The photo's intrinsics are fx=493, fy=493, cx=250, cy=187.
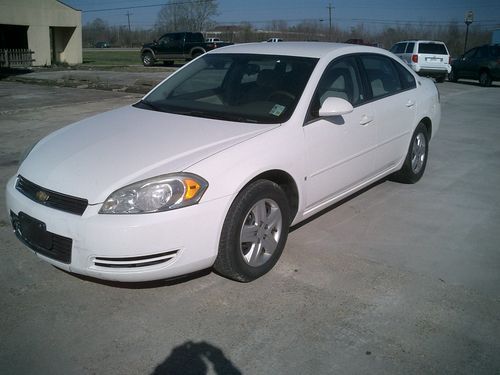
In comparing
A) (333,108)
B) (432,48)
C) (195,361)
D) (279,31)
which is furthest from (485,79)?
(279,31)

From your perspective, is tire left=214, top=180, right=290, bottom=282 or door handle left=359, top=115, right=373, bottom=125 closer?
tire left=214, top=180, right=290, bottom=282

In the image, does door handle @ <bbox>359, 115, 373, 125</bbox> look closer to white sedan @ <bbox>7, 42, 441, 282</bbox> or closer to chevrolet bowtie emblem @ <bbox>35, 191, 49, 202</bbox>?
white sedan @ <bbox>7, 42, 441, 282</bbox>

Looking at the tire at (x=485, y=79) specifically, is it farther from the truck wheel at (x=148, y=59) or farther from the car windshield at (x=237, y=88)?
the car windshield at (x=237, y=88)

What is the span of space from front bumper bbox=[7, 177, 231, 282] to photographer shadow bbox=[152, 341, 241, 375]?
489 millimetres

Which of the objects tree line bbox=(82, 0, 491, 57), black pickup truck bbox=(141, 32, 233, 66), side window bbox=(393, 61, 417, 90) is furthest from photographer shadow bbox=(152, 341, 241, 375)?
tree line bbox=(82, 0, 491, 57)

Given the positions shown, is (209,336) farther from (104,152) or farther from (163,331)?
(104,152)

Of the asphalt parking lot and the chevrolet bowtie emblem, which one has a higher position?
the chevrolet bowtie emblem

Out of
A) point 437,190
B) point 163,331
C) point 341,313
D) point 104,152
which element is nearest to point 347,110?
point 341,313

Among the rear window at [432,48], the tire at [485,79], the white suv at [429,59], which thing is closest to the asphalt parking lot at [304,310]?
the white suv at [429,59]

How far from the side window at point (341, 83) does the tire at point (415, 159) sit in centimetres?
138

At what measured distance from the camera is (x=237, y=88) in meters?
4.24

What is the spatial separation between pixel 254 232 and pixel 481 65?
64.2 feet

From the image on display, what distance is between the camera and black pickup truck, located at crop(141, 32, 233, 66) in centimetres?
2845

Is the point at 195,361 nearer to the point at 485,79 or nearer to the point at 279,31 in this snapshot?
the point at 485,79
